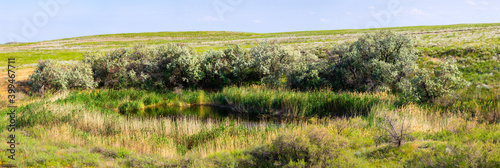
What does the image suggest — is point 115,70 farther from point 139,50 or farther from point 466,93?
point 466,93

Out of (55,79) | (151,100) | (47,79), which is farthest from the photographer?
(151,100)

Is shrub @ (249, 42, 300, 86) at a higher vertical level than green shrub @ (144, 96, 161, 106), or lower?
higher

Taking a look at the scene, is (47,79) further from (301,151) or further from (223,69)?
(301,151)

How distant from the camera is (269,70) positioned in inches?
944

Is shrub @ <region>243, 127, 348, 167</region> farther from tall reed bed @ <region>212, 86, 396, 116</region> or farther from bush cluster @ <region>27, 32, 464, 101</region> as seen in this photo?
bush cluster @ <region>27, 32, 464, 101</region>

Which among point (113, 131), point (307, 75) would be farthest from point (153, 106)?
point (307, 75)

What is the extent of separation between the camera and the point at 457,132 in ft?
32.0

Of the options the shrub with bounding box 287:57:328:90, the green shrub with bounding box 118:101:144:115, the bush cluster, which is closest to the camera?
the bush cluster

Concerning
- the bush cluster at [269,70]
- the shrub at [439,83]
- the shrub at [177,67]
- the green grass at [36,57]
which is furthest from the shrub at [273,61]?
the green grass at [36,57]

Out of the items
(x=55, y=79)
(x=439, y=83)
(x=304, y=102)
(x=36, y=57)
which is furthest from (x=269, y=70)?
(x=36, y=57)

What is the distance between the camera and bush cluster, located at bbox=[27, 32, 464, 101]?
18.1 m

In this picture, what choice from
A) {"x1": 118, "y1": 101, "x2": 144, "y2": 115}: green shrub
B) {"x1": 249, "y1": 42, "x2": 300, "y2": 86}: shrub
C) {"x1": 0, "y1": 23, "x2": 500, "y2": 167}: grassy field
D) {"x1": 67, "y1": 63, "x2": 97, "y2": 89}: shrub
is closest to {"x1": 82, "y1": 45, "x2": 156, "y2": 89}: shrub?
{"x1": 67, "y1": 63, "x2": 97, "y2": 89}: shrub

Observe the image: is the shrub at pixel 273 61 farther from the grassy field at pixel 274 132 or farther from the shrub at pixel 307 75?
the grassy field at pixel 274 132

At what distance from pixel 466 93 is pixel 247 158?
1490 cm
